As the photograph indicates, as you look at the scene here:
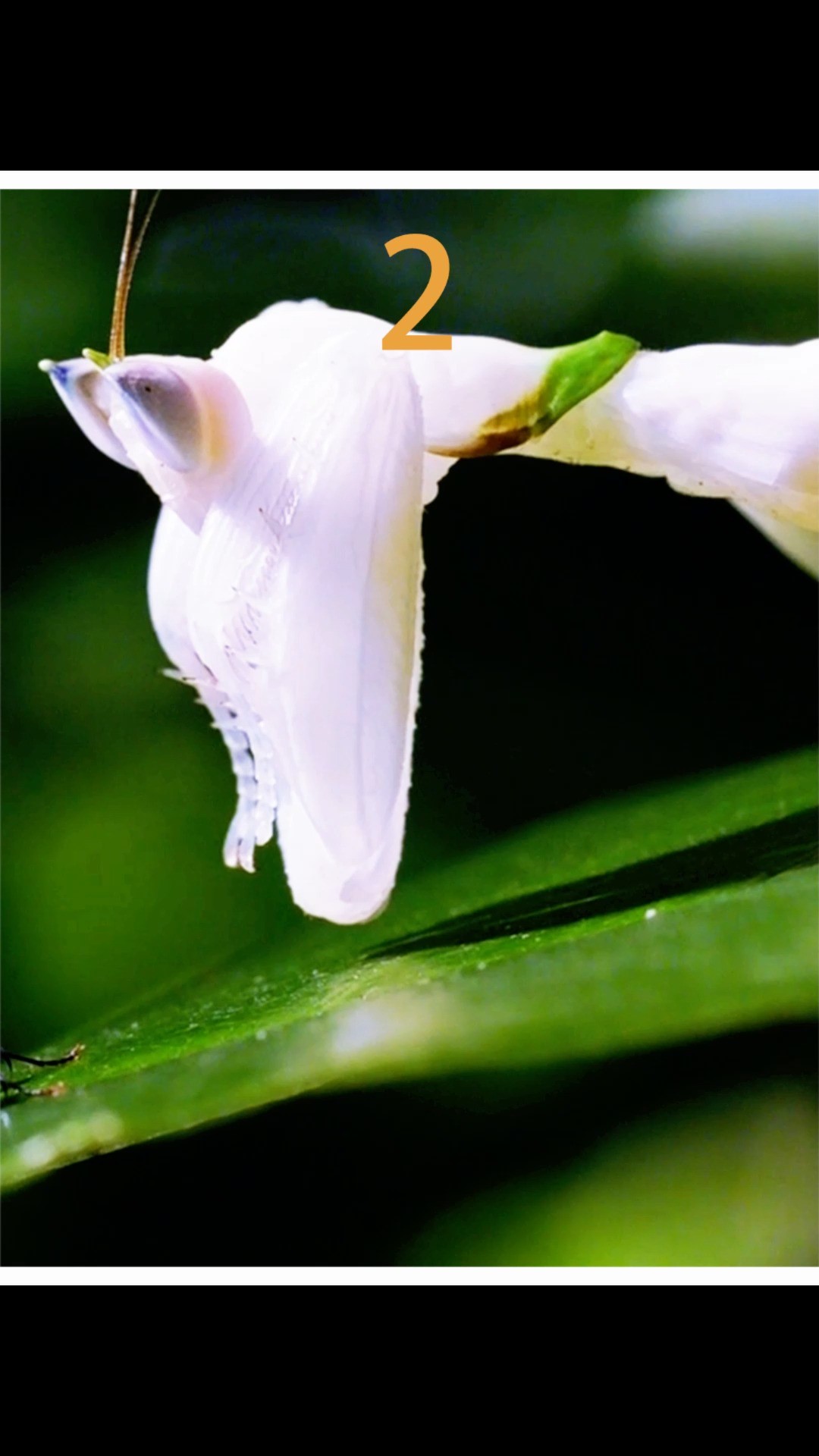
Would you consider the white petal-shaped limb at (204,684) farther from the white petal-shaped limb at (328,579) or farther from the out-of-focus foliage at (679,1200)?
the out-of-focus foliage at (679,1200)

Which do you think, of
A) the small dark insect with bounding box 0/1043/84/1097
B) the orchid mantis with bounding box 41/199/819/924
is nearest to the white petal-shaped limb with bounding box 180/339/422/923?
the orchid mantis with bounding box 41/199/819/924

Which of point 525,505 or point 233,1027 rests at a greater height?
point 525,505

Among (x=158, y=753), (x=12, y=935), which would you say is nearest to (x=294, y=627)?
(x=158, y=753)

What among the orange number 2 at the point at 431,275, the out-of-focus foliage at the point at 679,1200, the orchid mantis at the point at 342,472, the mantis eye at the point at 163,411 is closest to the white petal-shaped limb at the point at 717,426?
the orchid mantis at the point at 342,472

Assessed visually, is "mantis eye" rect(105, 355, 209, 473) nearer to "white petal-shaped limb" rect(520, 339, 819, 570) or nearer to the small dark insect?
"white petal-shaped limb" rect(520, 339, 819, 570)

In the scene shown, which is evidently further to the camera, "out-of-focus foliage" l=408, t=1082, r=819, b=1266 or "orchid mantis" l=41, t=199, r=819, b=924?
"out-of-focus foliage" l=408, t=1082, r=819, b=1266

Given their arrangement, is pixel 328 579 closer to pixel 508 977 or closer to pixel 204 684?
pixel 204 684

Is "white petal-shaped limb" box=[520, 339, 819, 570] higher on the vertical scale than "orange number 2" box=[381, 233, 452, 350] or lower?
lower
